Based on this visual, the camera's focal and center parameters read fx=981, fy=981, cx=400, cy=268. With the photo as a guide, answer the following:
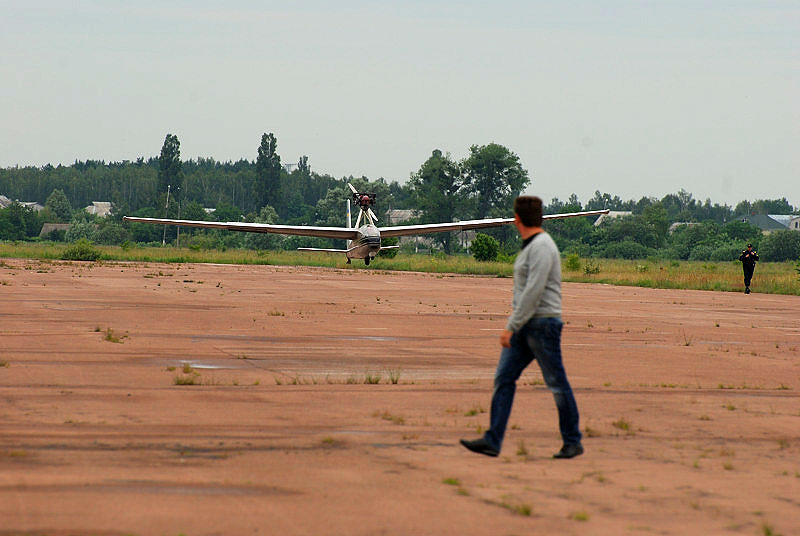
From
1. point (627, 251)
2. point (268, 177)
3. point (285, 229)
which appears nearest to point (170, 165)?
point (268, 177)

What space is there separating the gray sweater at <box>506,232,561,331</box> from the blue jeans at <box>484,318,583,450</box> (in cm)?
11

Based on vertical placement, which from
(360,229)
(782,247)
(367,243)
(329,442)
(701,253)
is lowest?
(329,442)

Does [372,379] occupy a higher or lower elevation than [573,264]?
lower

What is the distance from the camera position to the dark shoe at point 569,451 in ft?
23.4

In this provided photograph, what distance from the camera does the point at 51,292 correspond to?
27203 mm

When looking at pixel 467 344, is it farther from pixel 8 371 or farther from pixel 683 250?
pixel 683 250

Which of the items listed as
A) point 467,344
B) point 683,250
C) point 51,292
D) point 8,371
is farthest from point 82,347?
point 683,250

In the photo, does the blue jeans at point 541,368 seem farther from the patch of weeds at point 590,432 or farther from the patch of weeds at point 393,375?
the patch of weeds at point 393,375

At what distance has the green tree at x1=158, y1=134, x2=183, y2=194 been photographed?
5920 inches

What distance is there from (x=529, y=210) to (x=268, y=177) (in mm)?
154122

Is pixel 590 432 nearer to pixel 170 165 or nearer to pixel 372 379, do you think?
pixel 372 379

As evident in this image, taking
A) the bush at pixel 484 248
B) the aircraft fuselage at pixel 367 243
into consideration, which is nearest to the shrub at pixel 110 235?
the bush at pixel 484 248

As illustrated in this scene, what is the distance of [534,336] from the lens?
24.2ft

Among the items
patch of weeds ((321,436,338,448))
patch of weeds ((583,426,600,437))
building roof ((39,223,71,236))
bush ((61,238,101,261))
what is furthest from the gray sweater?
building roof ((39,223,71,236))
